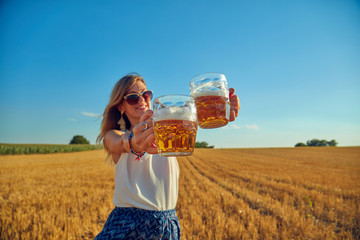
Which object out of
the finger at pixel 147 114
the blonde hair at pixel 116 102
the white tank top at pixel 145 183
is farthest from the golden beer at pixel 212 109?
the blonde hair at pixel 116 102

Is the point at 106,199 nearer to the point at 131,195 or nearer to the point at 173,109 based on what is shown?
the point at 131,195

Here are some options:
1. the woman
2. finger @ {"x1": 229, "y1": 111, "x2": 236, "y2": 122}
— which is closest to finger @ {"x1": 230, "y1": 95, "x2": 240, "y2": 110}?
the woman

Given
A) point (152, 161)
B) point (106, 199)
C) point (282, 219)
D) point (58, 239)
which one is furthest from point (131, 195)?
point (106, 199)

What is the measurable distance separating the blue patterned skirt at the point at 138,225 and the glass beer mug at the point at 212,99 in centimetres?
108

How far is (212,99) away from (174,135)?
1.65ft

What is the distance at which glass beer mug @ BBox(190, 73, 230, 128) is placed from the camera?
162 centimetres

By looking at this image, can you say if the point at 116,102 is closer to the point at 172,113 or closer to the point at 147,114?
the point at 147,114

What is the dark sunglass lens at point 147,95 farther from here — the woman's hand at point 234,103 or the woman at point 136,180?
the woman's hand at point 234,103

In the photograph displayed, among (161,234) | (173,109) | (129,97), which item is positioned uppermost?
(129,97)

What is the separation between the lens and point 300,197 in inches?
269

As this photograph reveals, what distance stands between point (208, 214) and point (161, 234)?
137 inches

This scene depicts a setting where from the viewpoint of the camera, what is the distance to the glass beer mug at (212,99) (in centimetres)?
162

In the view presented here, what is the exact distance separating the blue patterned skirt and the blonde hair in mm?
976

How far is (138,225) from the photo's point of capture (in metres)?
1.87
